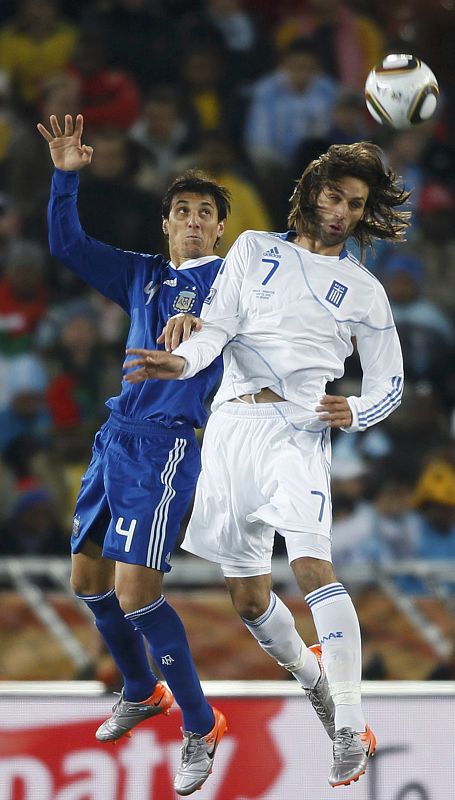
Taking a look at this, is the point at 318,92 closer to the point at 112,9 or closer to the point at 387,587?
the point at 112,9

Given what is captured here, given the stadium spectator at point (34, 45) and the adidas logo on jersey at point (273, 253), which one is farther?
the stadium spectator at point (34, 45)

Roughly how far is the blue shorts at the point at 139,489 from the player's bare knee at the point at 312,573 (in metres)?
0.48

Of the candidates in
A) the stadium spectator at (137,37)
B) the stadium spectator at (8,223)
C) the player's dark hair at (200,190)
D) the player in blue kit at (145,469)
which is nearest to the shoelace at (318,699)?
the player in blue kit at (145,469)

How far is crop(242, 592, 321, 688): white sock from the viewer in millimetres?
4672

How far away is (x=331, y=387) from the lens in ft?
26.4

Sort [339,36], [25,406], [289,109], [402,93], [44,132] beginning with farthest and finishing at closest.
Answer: [339,36], [289,109], [25,406], [402,93], [44,132]

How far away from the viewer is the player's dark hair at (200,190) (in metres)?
4.77

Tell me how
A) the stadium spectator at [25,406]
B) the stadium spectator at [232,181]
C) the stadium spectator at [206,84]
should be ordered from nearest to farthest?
the stadium spectator at [25,406] → the stadium spectator at [232,181] → the stadium spectator at [206,84]

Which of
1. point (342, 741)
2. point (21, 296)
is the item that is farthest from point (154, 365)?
point (21, 296)

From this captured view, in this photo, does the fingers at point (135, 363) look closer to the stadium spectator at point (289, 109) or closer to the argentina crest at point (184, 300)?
the argentina crest at point (184, 300)

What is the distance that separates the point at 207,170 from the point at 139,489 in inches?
173

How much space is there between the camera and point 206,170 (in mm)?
8484

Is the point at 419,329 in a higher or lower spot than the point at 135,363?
lower

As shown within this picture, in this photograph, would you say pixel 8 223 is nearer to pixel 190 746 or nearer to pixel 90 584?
pixel 90 584
